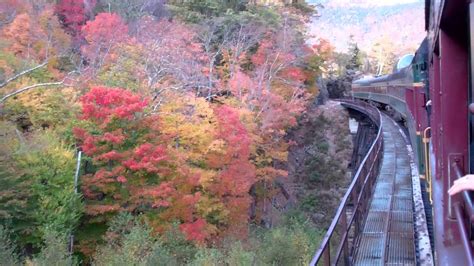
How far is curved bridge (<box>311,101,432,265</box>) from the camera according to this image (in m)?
6.03

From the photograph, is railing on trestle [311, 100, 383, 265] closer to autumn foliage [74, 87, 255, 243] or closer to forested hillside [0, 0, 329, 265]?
forested hillside [0, 0, 329, 265]

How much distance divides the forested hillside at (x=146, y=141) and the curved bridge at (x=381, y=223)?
4.77 m

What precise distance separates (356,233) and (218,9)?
2360cm

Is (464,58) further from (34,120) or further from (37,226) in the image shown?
(34,120)

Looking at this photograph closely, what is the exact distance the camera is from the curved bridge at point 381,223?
19.8 ft

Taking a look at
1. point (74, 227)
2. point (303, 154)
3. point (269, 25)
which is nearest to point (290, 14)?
point (269, 25)

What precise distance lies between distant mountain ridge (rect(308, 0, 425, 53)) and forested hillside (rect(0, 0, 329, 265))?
86.7 m

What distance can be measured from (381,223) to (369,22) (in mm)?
156501

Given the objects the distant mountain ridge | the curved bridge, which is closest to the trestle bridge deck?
the curved bridge

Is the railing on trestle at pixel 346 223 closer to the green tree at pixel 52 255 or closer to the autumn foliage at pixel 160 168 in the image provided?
the autumn foliage at pixel 160 168

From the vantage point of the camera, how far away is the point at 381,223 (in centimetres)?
859

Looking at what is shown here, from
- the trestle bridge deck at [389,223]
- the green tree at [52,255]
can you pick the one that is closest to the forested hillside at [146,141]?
the green tree at [52,255]

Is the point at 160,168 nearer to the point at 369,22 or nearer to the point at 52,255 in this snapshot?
the point at 52,255

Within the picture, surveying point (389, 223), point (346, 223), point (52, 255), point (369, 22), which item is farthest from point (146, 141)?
point (369, 22)
